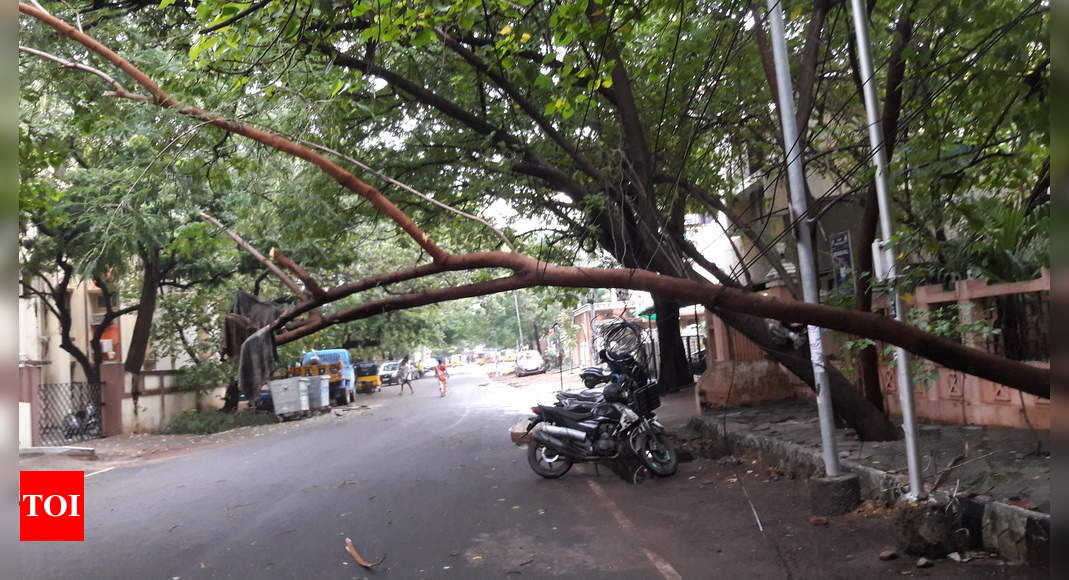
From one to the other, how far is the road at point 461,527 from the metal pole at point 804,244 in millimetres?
759

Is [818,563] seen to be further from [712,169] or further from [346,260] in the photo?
[346,260]

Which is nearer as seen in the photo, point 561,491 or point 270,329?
point 270,329

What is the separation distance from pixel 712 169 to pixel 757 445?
14.9 feet

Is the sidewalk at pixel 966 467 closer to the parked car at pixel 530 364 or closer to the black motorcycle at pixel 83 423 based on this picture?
the black motorcycle at pixel 83 423

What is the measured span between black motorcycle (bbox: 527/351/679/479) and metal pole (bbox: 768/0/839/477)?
2.35 m

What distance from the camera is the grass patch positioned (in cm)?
2217

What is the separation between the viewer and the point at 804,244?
7.47m

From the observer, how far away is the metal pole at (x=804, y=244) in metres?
7.45

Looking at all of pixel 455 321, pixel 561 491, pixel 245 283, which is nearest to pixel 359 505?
pixel 561 491

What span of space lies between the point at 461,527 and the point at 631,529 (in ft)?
5.46

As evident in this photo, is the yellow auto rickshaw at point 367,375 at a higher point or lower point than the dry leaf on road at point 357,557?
higher

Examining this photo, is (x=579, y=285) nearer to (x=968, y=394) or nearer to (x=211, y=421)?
(x=968, y=394)

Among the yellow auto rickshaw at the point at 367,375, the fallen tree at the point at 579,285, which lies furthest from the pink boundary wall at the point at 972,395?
the yellow auto rickshaw at the point at 367,375

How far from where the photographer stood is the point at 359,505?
9.11 metres
